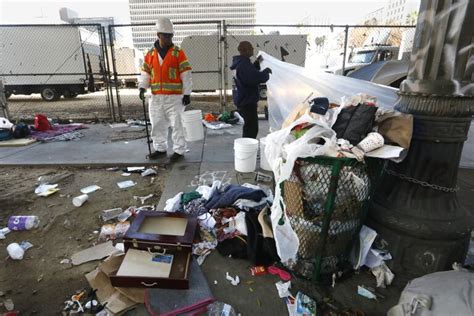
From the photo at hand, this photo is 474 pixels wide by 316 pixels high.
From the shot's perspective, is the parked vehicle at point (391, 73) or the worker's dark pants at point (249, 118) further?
the parked vehicle at point (391, 73)

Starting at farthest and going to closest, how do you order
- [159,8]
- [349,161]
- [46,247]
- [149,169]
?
[159,8]
[149,169]
[46,247]
[349,161]

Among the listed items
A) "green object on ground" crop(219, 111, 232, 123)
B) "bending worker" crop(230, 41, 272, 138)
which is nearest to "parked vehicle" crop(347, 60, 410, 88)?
"bending worker" crop(230, 41, 272, 138)

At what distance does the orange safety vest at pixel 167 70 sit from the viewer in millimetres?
3953

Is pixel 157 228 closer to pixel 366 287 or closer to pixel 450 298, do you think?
pixel 366 287

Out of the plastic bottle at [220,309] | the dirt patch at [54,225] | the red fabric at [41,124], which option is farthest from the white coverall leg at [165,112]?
the red fabric at [41,124]

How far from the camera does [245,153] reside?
145 inches

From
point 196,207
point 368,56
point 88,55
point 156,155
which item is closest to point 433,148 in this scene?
point 196,207

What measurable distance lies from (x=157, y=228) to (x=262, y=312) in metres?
1.02

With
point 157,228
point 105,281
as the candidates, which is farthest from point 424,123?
point 105,281

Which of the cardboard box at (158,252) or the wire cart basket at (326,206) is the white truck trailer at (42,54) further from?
the wire cart basket at (326,206)

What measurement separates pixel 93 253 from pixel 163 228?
2.00 ft

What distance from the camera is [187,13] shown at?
54.5 meters

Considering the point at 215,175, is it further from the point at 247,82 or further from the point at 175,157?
the point at 247,82

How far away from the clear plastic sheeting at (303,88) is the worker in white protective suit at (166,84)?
1209mm
